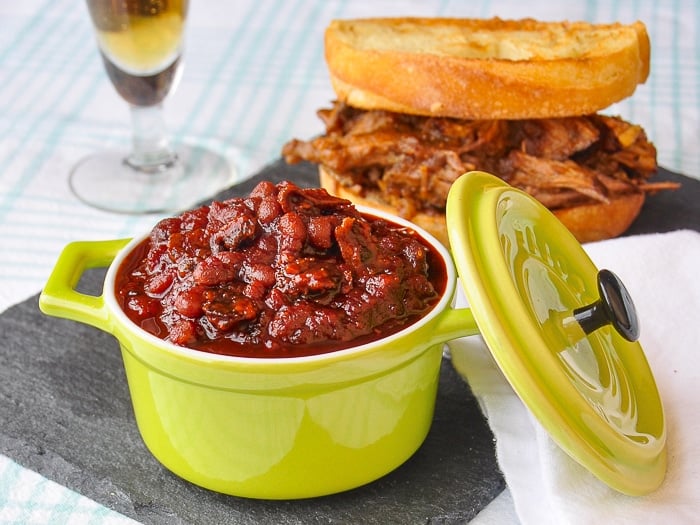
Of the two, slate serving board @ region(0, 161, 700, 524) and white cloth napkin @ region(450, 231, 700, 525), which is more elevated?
white cloth napkin @ region(450, 231, 700, 525)

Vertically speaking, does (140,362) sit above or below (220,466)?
above

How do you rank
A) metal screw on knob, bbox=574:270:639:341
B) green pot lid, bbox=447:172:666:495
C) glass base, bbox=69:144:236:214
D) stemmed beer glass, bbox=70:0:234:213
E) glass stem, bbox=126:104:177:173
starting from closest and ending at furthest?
1. green pot lid, bbox=447:172:666:495
2. metal screw on knob, bbox=574:270:639:341
3. stemmed beer glass, bbox=70:0:234:213
4. glass base, bbox=69:144:236:214
5. glass stem, bbox=126:104:177:173

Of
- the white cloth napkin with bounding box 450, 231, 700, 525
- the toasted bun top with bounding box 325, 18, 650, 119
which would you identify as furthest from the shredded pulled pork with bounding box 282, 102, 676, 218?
the white cloth napkin with bounding box 450, 231, 700, 525

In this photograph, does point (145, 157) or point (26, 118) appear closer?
point (145, 157)

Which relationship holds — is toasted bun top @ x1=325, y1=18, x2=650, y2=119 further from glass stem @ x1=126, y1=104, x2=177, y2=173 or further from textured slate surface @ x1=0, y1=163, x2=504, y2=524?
glass stem @ x1=126, y1=104, x2=177, y2=173

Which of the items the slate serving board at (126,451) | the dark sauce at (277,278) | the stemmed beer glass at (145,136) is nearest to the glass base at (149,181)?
the stemmed beer glass at (145,136)

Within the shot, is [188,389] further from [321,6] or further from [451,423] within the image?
[321,6]

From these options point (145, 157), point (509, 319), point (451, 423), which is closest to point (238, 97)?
point (145, 157)
